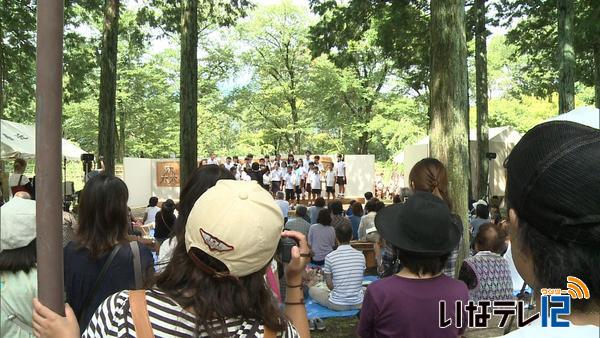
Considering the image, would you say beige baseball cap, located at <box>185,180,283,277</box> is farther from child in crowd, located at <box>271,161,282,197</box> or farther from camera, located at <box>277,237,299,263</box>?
child in crowd, located at <box>271,161,282,197</box>

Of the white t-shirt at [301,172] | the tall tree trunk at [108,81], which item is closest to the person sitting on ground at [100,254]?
the tall tree trunk at [108,81]

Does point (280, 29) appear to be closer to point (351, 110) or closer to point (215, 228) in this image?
point (351, 110)

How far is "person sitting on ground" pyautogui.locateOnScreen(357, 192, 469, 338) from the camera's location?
2.49 meters

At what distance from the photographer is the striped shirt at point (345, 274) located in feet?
18.9

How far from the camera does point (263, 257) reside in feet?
4.73

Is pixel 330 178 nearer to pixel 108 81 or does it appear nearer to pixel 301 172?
pixel 301 172

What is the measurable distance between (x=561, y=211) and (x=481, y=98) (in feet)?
59.8

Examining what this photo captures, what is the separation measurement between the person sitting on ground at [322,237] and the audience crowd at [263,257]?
388 centimetres

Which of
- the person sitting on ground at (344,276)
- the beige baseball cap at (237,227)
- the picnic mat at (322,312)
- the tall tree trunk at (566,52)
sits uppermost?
the tall tree trunk at (566,52)

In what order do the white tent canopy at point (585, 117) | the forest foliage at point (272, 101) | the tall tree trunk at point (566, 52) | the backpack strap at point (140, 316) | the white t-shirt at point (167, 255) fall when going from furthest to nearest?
the forest foliage at point (272, 101)
the tall tree trunk at point (566, 52)
the white t-shirt at point (167, 255)
the backpack strap at point (140, 316)
the white tent canopy at point (585, 117)

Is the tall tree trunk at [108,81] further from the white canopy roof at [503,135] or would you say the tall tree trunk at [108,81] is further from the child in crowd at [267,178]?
the white canopy roof at [503,135]

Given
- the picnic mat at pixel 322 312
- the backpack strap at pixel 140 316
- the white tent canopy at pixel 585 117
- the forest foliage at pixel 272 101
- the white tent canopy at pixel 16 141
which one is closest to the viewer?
the white tent canopy at pixel 585 117

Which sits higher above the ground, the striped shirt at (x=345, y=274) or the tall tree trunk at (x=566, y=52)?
the tall tree trunk at (x=566, y=52)

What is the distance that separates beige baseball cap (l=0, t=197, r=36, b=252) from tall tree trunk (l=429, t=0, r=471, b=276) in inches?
165
